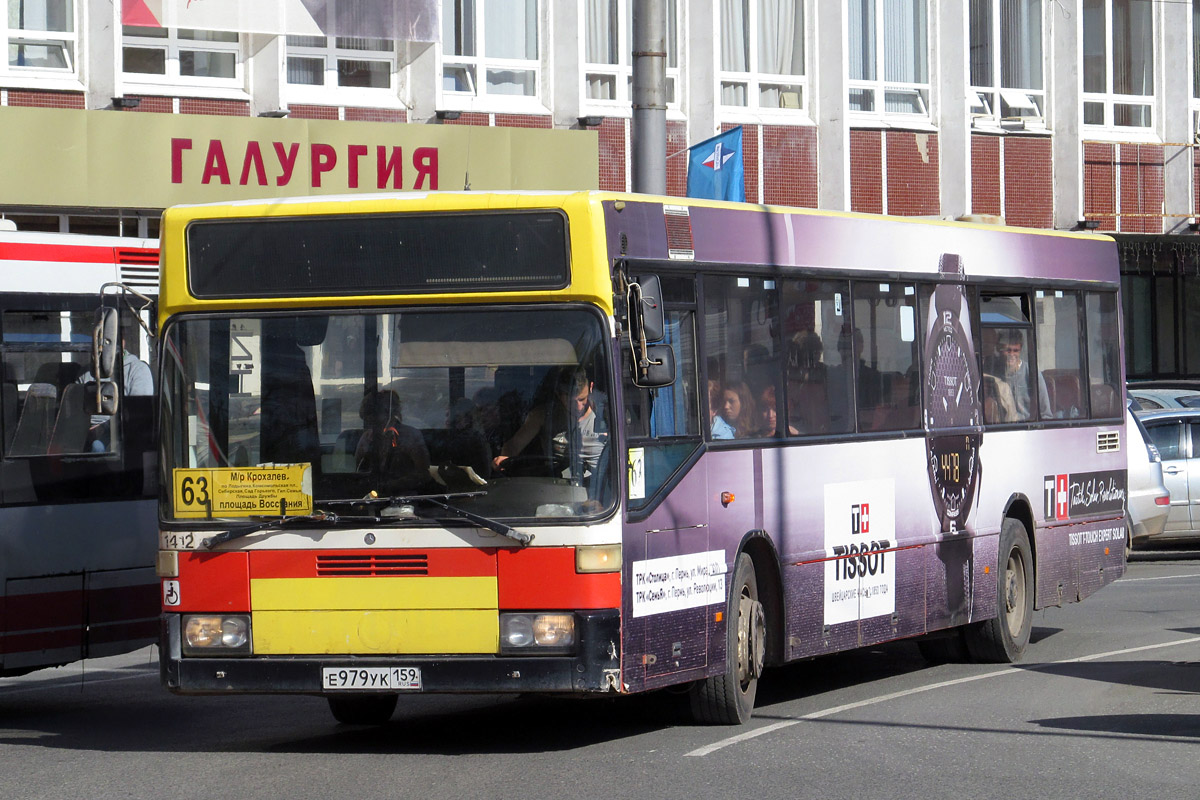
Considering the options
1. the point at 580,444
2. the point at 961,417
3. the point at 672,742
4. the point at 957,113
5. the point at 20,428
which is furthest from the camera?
the point at 957,113

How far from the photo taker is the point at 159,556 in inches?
368

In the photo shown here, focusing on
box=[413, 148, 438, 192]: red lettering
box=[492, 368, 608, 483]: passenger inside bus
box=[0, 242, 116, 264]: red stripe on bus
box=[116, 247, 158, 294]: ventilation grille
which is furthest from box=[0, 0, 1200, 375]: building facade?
box=[492, 368, 608, 483]: passenger inside bus

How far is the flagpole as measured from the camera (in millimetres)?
14414

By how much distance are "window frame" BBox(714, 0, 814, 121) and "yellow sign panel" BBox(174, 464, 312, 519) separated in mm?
19755

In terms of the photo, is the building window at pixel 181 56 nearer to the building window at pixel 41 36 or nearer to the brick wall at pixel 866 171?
the building window at pixel 41 36

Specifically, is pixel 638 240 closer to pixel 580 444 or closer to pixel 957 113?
pixel 580 444

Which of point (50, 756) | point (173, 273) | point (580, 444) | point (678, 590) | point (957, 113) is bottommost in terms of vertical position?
point (50, 756)

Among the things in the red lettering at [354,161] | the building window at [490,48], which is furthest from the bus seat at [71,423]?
the building window at [490,48]

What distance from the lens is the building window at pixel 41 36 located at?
2355cm

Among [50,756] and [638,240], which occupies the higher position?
[638,240]

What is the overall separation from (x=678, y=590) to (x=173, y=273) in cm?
293

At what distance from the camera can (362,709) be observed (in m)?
10.6

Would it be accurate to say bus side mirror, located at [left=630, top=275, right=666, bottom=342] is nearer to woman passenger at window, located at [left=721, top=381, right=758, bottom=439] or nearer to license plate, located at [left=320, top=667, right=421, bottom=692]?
woman passenger at window, located at [left=721, top=381, right=758, bottom=439]


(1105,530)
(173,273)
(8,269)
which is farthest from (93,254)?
(1105,530)
